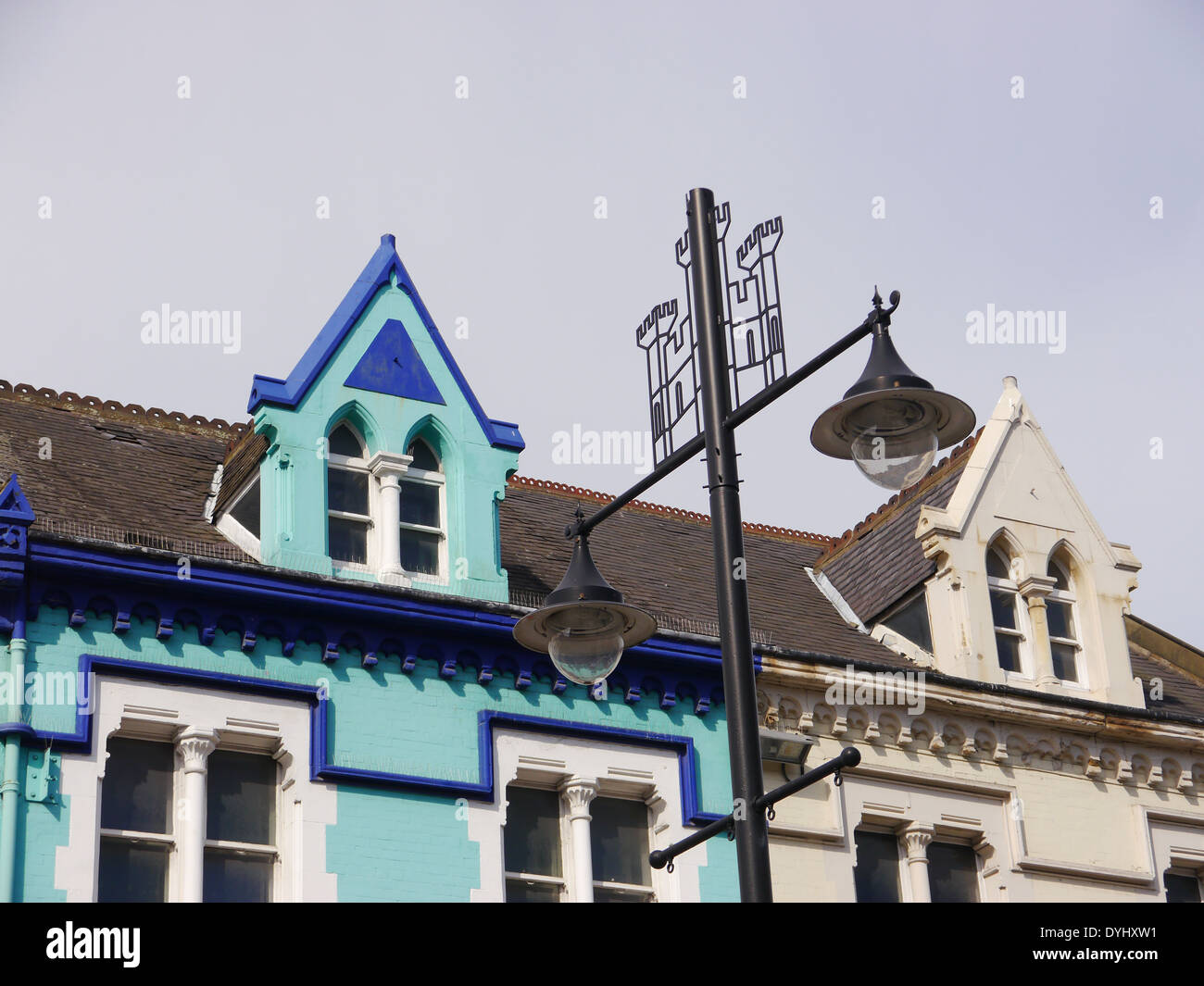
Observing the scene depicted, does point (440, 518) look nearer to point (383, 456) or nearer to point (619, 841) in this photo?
point (383, 456)

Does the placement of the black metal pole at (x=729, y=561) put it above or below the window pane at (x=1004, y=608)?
below

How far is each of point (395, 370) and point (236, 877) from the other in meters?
5.02

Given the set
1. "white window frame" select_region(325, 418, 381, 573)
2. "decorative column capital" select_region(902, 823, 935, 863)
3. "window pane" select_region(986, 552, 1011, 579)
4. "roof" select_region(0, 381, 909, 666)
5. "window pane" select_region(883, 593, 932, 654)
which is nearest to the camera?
"white window frame" select_region(325, 418, 381, 573)

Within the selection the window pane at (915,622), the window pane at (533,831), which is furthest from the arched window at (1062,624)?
the window pane at (533,831)

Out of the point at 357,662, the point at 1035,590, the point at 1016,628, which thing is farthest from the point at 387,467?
the point at 1035,590

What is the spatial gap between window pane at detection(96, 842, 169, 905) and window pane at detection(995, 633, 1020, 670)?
29.4ft

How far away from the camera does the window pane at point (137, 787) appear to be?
1603 centimetres

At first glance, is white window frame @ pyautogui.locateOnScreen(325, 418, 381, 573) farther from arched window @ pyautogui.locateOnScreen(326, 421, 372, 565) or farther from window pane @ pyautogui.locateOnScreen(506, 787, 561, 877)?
window pane @ pyautogui.locateOnScreen(506, 787, 561, 877)

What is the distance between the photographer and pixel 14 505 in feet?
52.9

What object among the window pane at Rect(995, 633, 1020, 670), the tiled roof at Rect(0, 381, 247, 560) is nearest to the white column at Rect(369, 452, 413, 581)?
the tiled roof at Rect(0, 381, 247, 560)

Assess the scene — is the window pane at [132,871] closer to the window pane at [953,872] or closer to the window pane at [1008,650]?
the window pane at [953,872]

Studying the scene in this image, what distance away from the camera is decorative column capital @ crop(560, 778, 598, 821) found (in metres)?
17.8

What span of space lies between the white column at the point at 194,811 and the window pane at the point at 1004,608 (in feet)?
28.2
